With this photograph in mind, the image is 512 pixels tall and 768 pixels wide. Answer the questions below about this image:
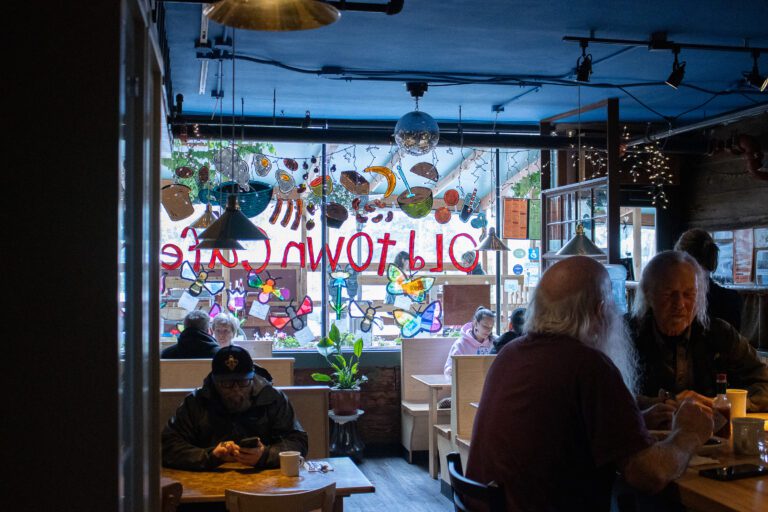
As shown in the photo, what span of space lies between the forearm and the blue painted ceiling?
291 cm

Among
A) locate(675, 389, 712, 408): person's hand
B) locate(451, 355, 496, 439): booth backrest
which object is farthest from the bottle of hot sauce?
locate(451, 355, 496, 439): booth backrest

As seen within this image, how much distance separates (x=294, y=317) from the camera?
27.2 feet

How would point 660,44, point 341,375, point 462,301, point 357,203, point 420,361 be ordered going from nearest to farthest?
1. point 660,44
2. point 341,375
3. point 420,361
4. point 357,203
5. point 462,301

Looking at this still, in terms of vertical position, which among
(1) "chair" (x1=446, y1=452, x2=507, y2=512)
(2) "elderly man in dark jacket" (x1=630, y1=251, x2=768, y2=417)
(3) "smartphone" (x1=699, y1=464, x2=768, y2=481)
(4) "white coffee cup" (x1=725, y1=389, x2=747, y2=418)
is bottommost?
(1) "chair" (x1=446, y1=452, x2=507, y2=512)

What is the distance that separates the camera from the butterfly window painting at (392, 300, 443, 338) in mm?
8434

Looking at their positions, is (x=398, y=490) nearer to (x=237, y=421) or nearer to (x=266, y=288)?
(x=266, y=288)

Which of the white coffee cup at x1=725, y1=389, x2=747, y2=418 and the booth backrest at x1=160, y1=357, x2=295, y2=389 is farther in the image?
the booth backrest at x1=160, y1=357, x2=295, y2=389

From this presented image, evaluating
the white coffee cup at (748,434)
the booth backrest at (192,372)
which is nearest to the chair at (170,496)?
Answer: the white coffee cup at (748,434)

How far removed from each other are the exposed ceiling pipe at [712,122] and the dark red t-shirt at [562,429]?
5.10m

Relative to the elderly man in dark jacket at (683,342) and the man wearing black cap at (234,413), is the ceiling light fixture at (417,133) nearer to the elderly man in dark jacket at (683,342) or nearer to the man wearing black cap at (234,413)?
the man wearing black cap at (234,413)

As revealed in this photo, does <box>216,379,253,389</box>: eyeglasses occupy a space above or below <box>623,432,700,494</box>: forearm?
below

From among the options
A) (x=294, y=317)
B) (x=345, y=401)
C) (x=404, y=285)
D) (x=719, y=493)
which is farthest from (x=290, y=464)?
(x=404, y=285)

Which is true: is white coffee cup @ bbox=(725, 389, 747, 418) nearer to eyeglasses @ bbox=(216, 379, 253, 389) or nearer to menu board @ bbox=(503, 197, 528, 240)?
eyeglasses @ bbox=(216, 379, 253, 389)
